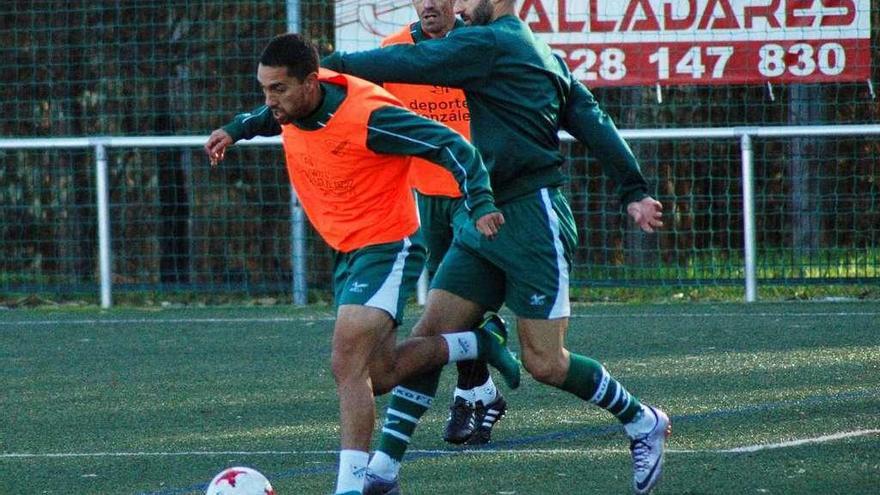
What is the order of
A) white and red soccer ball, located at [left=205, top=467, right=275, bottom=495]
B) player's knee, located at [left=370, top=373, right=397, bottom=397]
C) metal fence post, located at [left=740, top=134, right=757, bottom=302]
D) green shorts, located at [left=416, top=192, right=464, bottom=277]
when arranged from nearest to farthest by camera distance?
white and red soccer ball, located at [left=205, top=467, right=275, bottom=495]
player's knee, located at [left=370, top=373, right=397, bottom=397]
green shorts, located at [left=416, top=192, right=464, bottom=277]
metal fence post, located at [left=740, top=134, right=757, bottom=302]

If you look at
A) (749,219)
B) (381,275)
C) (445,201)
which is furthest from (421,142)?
(749,219)

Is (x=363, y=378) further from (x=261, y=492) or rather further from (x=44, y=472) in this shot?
(x=44, y=472)

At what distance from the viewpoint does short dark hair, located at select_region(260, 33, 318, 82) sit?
5.18 meters

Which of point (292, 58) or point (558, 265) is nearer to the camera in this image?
point (292, 58)

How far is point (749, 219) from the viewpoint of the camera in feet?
39.5

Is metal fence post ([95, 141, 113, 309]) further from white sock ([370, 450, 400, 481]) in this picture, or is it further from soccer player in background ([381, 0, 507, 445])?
white sock ([370, 450, 400, 481])

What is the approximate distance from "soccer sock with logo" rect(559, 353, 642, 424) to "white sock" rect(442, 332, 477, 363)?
14.4 inches

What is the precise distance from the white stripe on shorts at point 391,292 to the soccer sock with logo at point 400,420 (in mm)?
429

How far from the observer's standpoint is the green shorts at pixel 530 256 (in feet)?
18.3

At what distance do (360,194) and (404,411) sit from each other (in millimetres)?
766

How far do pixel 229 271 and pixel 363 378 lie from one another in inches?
357

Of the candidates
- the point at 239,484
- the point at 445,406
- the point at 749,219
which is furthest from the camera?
the point at 749,219

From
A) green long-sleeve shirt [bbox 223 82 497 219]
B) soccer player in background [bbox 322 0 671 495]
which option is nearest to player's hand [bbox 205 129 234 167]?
green long-sleeve shirt [bbox 223 82 497 219]

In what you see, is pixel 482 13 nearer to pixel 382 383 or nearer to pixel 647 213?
pixel 647 213
